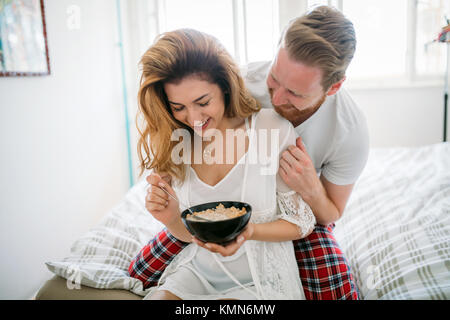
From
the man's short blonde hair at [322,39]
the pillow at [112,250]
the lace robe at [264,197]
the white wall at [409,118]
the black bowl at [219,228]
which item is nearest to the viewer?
the black bowl at [219,228]

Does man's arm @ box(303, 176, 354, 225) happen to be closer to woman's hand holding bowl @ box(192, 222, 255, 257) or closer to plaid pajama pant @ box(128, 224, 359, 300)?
plaid pajama pant @ box(128, 224, 359, 300)

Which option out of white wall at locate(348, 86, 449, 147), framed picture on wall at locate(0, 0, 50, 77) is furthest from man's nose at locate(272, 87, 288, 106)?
white wall at locate(348, 86, 449, 147)

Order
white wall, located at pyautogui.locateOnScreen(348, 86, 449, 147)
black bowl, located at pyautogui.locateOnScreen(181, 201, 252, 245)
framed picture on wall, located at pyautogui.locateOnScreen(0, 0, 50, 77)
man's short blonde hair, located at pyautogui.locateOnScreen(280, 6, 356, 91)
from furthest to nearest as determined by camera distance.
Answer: white wall, located at pyautogui.locateOnScreen(348, 86, 449, 147) → framed picture on wall, located at pyautogui.locateOnScreen(0, 0, 50, 77) → man's short blonde hair, located at pyautogui.locateOnScreen(280, 6, 356, 91) → black bowl, located at pyautogui.locateOnScreen(181, 201, 252, 245)

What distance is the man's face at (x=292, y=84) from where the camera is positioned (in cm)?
93

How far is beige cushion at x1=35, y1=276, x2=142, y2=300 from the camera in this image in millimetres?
1042

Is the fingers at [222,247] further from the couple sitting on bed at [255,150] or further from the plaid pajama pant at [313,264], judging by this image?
the plaid pajama pant at [313,264]

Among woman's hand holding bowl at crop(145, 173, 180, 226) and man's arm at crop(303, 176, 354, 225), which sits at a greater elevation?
woman's hand holding bowl at crop(145, 173, 180, 226)

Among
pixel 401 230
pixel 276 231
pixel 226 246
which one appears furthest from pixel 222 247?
pixel 401 230

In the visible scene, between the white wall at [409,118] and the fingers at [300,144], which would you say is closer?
the fingers at [300,144]

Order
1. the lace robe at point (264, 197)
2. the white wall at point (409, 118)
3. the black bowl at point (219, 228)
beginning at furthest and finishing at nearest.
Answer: the white wall at point (409, 118)
the lace robe at point (264, 197)
the black bowl at point (219, 228)

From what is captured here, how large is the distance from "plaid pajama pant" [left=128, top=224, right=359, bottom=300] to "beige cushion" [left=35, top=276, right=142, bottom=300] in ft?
0.41

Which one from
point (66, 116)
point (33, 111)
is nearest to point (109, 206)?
point (66, 116)

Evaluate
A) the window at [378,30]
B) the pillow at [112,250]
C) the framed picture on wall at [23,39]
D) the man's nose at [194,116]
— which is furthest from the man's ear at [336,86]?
the framed picture on wall at [23,39]
